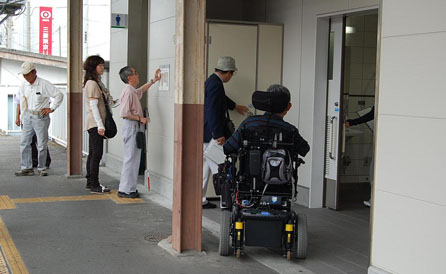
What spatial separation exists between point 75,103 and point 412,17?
23.5ft

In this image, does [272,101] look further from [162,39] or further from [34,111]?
[34,111]

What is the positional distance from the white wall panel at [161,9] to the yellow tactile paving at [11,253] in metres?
3.64

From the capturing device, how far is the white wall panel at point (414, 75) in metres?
4.19

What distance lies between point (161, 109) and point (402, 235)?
493 centimetres

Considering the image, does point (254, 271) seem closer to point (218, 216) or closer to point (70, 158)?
point (218, 216)

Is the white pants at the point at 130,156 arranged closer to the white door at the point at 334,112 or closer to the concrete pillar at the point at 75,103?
the concrete pillar at the point at 75,103

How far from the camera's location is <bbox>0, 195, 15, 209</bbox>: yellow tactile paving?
7.75 m

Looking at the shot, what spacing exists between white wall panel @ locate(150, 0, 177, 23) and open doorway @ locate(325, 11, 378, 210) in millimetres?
2185

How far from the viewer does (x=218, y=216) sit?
7504 mm

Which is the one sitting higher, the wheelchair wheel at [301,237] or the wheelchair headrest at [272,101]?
the wheelchair headrest at [272,101]

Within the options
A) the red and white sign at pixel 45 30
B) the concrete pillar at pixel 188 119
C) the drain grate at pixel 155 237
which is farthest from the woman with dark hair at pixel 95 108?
the red and white sign at pixel 45 30

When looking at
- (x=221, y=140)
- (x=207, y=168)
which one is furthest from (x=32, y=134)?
(x=221, y=140)

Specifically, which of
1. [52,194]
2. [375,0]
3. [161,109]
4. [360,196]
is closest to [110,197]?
[52,194]

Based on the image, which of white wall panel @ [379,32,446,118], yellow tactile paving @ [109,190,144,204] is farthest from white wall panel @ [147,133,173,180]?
white wall panel @ [379,32,446,118]
